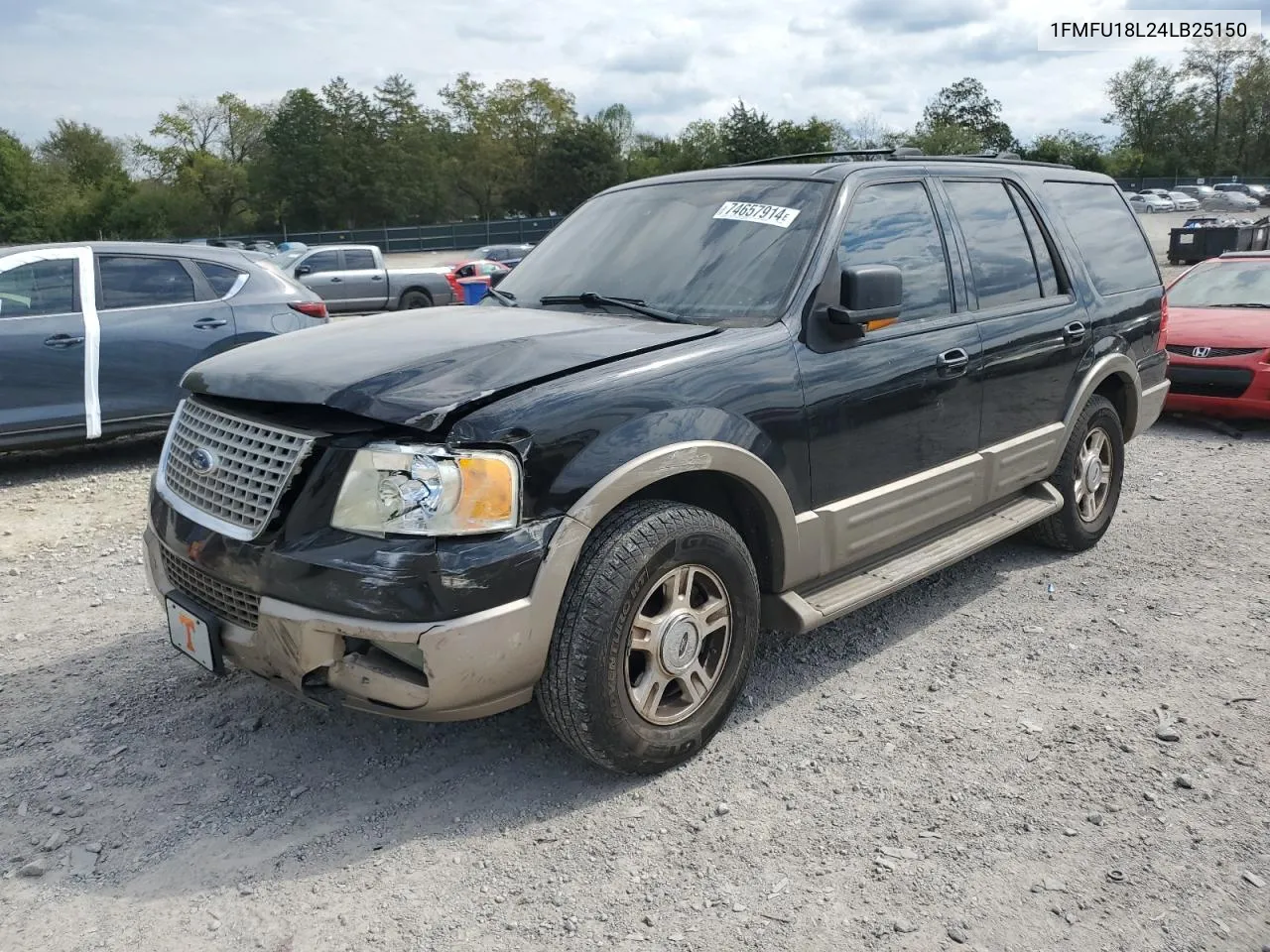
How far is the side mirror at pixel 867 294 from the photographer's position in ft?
11.5

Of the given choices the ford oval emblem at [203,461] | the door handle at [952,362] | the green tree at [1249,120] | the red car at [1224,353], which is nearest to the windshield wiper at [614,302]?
the door handle at [952,362]

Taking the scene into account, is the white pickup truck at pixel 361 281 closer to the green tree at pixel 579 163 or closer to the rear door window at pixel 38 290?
the rear door window at pixel 38 290

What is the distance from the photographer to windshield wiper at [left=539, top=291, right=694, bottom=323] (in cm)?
369

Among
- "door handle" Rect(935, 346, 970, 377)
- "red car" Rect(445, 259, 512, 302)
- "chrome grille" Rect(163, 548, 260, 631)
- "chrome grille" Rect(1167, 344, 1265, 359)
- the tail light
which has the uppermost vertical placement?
"red car" Rect(445, 259, 512, 302)

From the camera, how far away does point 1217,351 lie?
848 centimetres

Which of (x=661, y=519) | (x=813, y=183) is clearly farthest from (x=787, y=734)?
(x=813, y=183)

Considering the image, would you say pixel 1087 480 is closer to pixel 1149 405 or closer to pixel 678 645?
pixel 1149 405

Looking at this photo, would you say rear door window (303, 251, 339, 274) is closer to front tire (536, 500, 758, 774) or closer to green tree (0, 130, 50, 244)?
front tire (536, 500, 758, 774)

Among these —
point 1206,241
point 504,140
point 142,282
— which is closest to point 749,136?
point 504,140

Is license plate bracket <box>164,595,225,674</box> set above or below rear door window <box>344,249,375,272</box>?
below

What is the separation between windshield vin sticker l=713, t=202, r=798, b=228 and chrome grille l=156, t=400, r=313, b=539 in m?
1.91

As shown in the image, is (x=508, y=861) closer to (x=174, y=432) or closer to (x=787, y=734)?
(x=787, y=734)

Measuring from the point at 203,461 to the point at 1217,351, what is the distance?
8.16m

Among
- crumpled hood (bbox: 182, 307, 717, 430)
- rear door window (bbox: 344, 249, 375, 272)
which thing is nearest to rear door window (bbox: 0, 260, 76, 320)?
crumpled hood (bbox: 182, 307, 717, 430)
